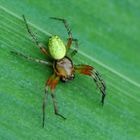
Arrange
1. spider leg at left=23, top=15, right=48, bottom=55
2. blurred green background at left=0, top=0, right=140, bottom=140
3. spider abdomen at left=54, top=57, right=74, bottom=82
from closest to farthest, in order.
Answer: blurred green background at left=0, top=0, right=140, bottom=140
spider leg at left=23, top=15, right=48, bottom=55
spider abdomen at left=54, top=57, right=74, bottom=82

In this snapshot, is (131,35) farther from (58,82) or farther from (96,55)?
(58,82)

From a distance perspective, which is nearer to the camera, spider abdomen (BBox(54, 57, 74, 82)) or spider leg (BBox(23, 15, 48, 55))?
spider leg (BBox(23, 15, 48, 55))

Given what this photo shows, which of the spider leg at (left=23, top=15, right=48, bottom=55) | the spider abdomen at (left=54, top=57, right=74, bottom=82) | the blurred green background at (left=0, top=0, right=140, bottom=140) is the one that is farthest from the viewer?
the spider abdomen at (left=54, top=57, right=74, bottom=82)

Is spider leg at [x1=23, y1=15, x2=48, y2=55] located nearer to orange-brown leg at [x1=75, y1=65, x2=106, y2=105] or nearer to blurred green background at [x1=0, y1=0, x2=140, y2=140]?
blurred green background at [x1=0, y1=0, x2=140, y2=140]

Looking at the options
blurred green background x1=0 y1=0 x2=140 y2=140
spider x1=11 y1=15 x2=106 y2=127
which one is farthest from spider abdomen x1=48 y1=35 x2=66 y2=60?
blurred green background x1=0 y1=0 x2=140 y2=140

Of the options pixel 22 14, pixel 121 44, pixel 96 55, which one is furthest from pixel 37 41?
pixel 121 44
